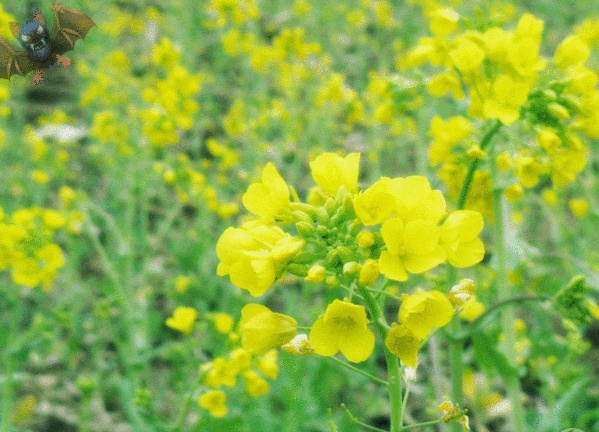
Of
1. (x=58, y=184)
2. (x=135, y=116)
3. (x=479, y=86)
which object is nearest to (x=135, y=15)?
(x=58, y=184)

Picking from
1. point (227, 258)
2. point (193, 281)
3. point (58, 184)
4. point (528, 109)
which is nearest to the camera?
point (227, 258)

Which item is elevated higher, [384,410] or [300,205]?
[300,205]

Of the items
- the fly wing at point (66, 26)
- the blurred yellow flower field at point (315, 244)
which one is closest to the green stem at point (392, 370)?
the blurred yellow flower field at point (315, 244)

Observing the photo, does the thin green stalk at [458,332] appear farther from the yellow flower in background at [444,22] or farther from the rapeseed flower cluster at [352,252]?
the rapeseed flower cluster at [352,252]

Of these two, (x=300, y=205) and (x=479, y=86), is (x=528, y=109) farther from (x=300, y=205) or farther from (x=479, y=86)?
(x=300, y=205)

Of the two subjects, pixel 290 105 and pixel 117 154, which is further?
pixel 290 105

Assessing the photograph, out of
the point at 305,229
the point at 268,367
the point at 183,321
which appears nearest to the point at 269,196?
the point at 305,229
